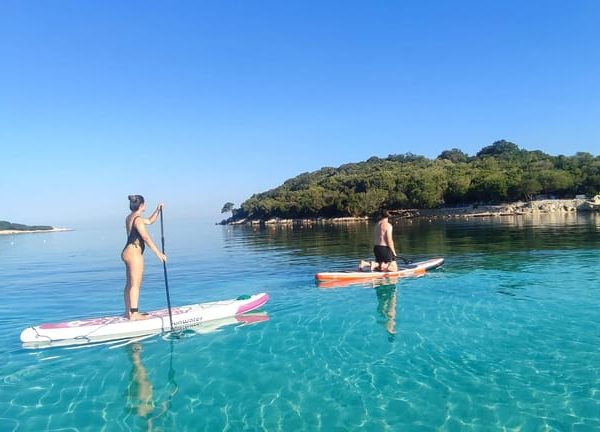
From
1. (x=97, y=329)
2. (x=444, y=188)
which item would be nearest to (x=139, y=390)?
(x=97, y=329)

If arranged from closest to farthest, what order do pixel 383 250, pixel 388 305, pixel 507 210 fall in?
pixel 388 305 → pixel 383 250 → pixel 507 210

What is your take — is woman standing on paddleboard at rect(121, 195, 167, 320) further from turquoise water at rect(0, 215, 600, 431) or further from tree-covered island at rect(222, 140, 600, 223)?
tree-covered island at rect(222, 140, 600, 223)

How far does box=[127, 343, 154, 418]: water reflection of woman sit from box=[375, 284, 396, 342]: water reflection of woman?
534 cm

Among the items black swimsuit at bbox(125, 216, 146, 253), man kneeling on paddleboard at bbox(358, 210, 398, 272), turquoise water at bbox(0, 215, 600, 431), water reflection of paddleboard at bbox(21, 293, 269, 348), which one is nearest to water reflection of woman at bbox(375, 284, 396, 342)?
turquoise water at bbox(0, 215, 600, 431)

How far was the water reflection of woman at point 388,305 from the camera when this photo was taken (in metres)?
11.5

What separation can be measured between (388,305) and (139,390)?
7.98m

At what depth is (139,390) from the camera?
8352mm

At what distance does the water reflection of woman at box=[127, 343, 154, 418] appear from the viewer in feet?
24.8

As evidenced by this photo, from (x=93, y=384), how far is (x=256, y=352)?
3.27 metres

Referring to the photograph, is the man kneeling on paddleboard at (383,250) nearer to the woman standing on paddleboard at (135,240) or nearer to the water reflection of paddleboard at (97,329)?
the water reflection of paddleboard at (97,329)

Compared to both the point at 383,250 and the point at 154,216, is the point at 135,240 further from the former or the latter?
the point at 383,250

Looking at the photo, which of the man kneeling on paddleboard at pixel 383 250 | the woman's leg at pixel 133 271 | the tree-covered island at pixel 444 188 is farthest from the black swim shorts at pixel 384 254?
the tree-covered island at pixel 444 188

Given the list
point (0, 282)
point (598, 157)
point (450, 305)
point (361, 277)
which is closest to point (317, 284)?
point (361, 277)

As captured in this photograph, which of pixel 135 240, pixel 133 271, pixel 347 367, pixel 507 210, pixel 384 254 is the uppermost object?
pixel 135 240
